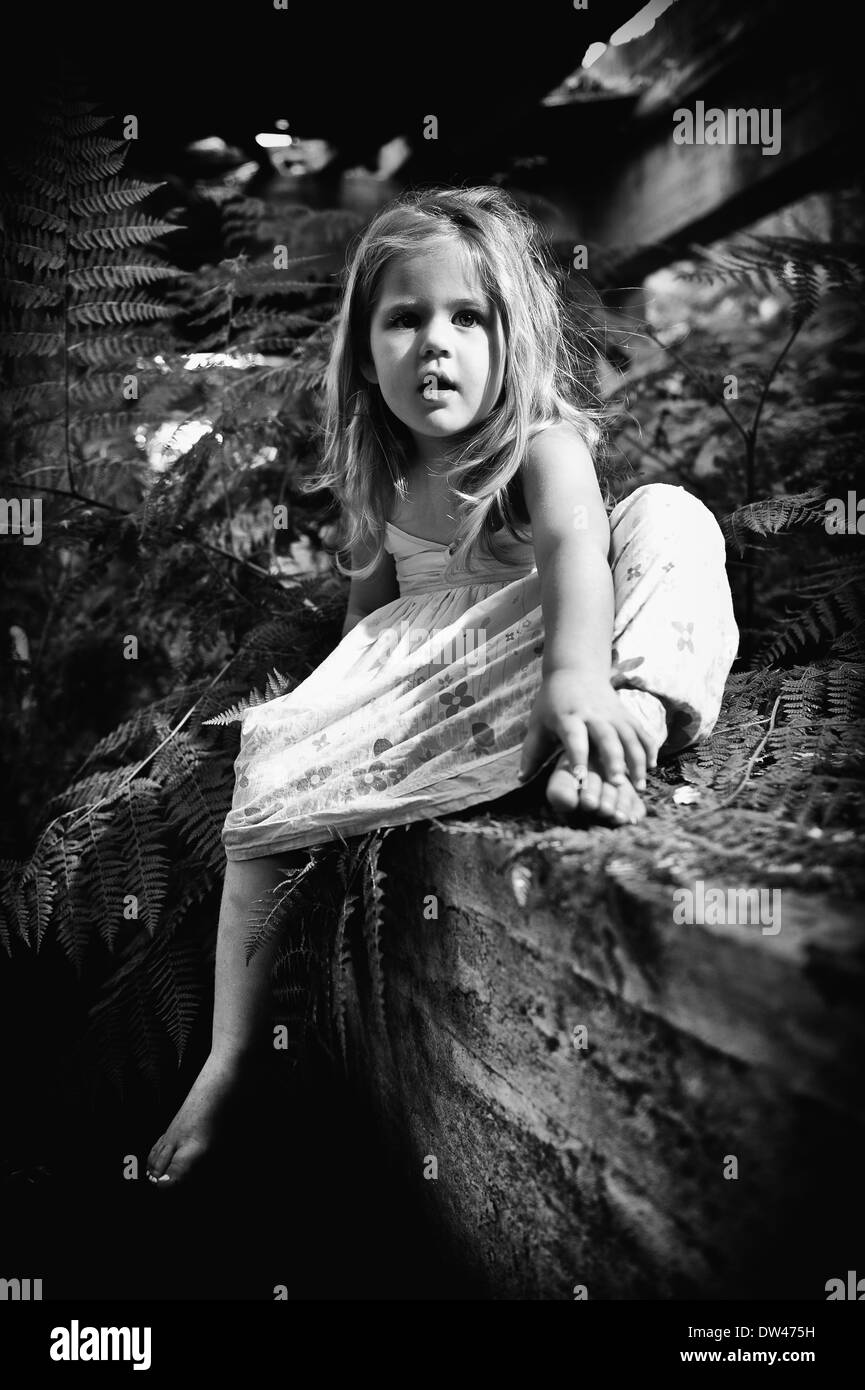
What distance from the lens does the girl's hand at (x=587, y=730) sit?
129 centimetres

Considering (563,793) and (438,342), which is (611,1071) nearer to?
(563,793)

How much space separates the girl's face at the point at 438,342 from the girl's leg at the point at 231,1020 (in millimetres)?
941

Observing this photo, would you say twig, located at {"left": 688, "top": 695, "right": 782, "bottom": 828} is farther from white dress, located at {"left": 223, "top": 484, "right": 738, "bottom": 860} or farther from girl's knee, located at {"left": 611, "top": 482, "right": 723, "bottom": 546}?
girl's knee, located at {"left": 611, "top": 482, "right": 723, "bottom": 546}

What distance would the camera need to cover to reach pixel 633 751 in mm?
1312

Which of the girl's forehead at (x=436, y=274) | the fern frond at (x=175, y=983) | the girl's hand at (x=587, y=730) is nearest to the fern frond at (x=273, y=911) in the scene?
the fern frond at (x=175, y=983)

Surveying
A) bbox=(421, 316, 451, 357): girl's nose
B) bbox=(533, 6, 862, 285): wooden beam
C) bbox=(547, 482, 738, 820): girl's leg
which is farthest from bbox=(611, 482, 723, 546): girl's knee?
bbox=(533, 6, 862, 285): wooden beam

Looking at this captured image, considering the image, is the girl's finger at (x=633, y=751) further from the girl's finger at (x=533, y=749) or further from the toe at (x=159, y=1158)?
the toe at (x=159, y=1158)

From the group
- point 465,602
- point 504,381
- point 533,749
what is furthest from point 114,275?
point 533,749

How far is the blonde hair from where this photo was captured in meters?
1.93

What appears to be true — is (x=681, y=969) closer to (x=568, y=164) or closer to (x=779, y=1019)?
(x=779, y=1019)

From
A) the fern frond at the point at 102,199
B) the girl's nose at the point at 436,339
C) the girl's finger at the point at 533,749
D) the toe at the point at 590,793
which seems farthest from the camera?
the fern frond at the point at 102,199

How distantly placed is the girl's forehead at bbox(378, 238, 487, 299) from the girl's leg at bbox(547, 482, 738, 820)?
0.58 m

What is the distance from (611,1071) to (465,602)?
3.63ft

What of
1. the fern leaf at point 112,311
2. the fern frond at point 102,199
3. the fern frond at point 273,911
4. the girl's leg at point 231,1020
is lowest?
the girl's leg at point 231,1020
